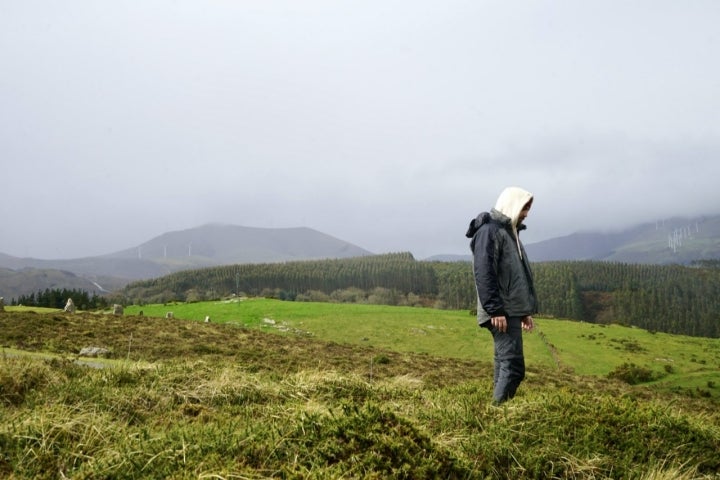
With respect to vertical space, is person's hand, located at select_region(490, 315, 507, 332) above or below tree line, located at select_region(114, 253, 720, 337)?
above

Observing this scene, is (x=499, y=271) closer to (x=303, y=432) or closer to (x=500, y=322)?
(x=500, y=322)

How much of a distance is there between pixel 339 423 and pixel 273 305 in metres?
A: 39.4

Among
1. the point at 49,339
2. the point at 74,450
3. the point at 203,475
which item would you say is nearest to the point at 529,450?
the point at 203,475

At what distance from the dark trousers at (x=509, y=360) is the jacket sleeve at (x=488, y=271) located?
0.29 metres

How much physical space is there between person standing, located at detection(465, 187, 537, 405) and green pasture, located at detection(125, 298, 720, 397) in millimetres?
23554

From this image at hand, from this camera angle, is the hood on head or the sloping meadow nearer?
the sloping meadow

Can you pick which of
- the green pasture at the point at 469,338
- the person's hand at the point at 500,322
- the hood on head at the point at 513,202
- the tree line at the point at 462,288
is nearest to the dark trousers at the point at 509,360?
the person's hand at the point at 500,322

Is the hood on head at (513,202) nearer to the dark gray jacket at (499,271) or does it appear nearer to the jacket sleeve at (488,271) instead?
the dark gray jacket at (499,271)

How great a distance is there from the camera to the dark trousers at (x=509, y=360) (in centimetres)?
525

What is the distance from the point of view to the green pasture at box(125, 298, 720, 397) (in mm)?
28438

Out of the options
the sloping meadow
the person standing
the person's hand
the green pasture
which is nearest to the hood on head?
the person standing

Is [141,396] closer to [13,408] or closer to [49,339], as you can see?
[13,408]

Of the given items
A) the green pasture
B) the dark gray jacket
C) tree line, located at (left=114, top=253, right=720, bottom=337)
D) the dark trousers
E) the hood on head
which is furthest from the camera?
tree line, located at (left=114, top=253, right=720, bottom=337)

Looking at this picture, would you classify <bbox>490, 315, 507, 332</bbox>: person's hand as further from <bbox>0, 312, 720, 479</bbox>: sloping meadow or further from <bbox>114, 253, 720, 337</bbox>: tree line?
<bbox>114, 253, 720, 337</bbox>: tree line
